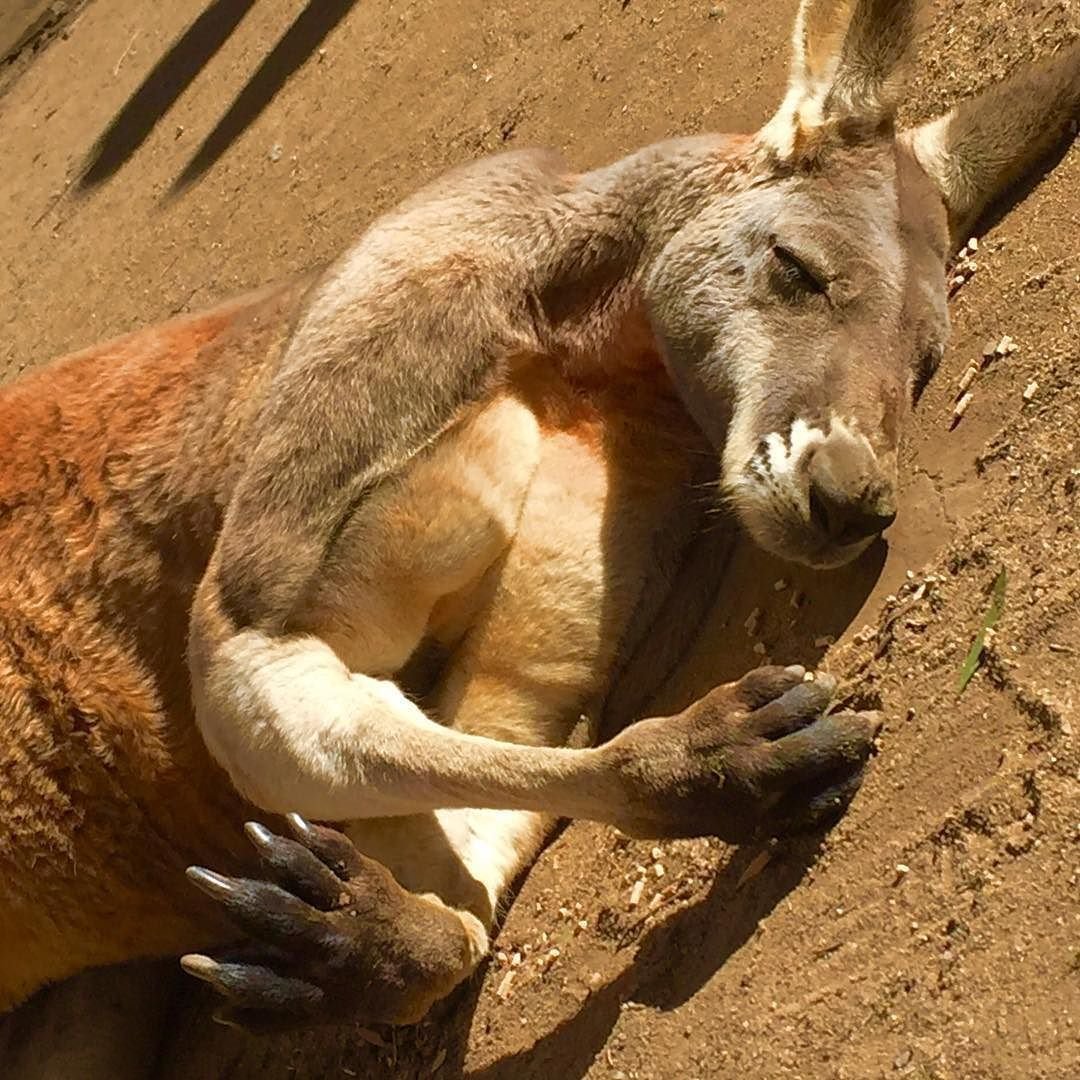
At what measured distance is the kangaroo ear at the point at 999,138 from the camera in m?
3.30

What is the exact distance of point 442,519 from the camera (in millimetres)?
3031

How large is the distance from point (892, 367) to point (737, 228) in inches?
19.5

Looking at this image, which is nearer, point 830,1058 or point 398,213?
point 830,1058

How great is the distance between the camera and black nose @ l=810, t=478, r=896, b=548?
2695 mm

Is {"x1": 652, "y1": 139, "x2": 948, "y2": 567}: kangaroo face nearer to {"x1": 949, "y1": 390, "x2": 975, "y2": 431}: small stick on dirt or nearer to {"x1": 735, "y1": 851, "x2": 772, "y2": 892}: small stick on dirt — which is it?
{"x1": 949, "y1": 390, "x2": 975, "y2": 431}: small stick on dirt

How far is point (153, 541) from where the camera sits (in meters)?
3.39

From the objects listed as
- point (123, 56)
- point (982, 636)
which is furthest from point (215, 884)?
point (123, 56)

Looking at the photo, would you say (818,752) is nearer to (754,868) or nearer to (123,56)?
(754,868)

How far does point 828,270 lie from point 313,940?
1.77 m

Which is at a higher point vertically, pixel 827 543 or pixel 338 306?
pixel 338 306

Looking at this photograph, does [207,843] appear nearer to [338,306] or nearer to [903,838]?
[338,306]

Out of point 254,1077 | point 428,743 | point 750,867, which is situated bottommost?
point 254,1077

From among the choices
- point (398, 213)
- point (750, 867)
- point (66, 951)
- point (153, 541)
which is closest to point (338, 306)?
point (398, 213)

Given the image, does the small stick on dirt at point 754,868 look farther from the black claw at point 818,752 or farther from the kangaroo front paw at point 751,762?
the black claw at point 818,752
